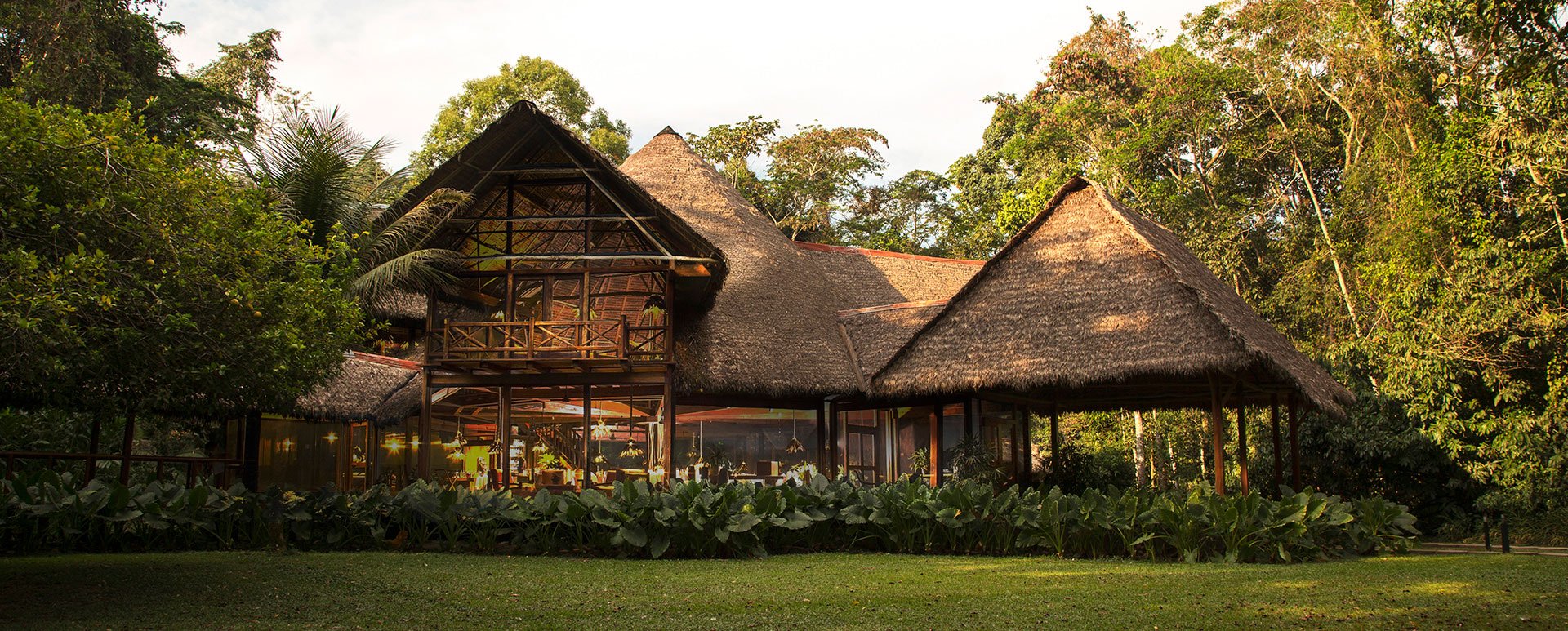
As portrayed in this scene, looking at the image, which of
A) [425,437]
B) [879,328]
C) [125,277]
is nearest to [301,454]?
[425,437]

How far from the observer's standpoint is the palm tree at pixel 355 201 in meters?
11.9

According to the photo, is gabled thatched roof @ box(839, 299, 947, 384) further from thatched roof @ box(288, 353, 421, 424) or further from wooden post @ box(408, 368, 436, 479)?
thatched roof @ box(288, 353, 421, 424)

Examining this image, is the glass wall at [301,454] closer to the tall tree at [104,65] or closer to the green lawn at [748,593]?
the tall tree at [104,65]

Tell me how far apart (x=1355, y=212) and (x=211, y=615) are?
20.0 m

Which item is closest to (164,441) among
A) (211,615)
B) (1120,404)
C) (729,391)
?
(729,391)

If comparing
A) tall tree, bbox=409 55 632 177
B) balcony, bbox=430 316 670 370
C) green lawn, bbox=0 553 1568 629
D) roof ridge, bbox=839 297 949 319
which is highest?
tall tree, bbox=409 55 632 177

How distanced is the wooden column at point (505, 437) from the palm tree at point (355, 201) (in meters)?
1.68

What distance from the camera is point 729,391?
546 inches

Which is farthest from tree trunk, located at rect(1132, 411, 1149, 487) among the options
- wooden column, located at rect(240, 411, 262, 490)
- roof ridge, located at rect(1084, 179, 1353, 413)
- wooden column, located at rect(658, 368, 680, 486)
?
wooden column, located at rect(240, 411, 262, 490)

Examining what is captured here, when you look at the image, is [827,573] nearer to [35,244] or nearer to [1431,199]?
[35,244]

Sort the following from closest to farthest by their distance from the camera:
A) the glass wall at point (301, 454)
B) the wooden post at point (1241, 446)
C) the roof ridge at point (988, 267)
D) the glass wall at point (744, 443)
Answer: the wooden post at point (1241, 446) → the roof ridge at point (988, 267) → the glass wall at point (744, 443) → the glass wall at point (301, 454)

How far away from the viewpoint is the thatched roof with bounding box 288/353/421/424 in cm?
1442

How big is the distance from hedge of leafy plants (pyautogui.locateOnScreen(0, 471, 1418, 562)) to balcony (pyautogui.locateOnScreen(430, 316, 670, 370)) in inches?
118

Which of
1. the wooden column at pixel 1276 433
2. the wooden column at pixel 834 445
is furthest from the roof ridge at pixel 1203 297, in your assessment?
the wooden column at pixel 834 445
